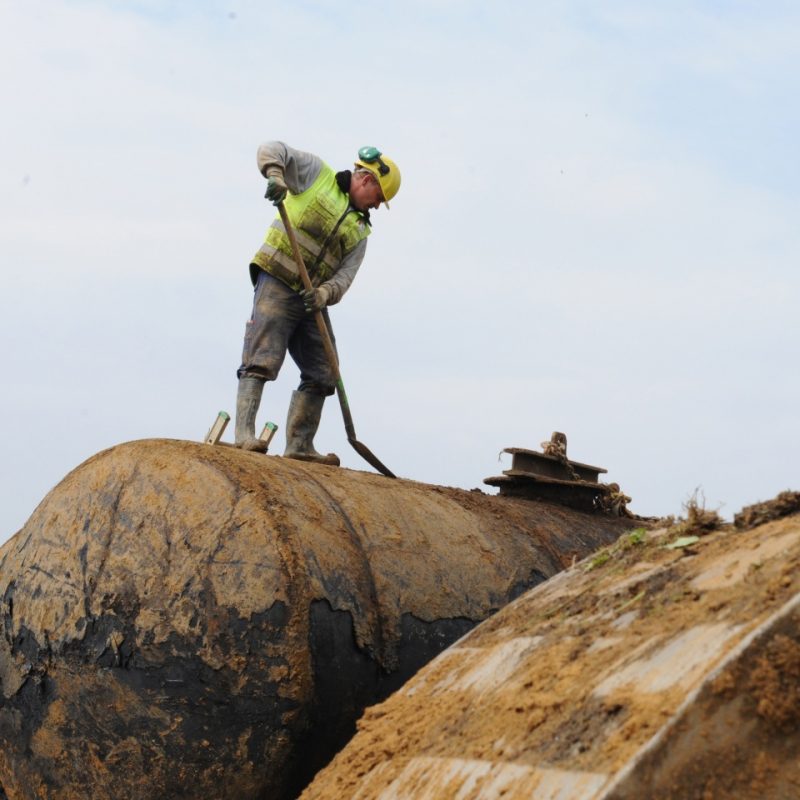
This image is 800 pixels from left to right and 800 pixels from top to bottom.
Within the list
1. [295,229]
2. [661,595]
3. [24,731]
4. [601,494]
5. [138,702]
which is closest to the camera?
[661,595]

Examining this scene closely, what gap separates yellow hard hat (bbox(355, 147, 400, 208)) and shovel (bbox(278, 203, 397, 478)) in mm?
660

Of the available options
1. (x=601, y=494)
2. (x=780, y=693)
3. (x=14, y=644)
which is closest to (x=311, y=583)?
(x=14, y=644)

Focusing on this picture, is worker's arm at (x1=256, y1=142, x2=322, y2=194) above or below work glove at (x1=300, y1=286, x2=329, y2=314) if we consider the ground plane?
above

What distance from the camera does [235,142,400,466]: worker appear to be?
6977 millimetres

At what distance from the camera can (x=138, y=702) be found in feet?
15.5

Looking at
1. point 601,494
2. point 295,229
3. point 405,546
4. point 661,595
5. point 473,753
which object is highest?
point 295,229

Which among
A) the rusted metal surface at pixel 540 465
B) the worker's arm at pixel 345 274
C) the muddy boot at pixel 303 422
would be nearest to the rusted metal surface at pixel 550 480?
the rusted metal surface at pixel 540 465

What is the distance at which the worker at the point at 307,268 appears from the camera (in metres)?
6.98

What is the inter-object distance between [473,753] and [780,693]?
0.88m

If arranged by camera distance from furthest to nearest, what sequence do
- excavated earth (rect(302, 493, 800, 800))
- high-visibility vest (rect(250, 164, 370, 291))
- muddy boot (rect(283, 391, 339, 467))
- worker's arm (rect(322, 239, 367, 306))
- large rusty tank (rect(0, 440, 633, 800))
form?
1. muddy boot (rect(283, 391, 339, 467))
2. worker's arm (rect(322, 239, 367, 306))
3. high-visibility vest (rect(250, 164, 370, 291))
4. large rusty tank (rect(0, 440, 633, 800))
5. excavated earth (rect(302, 493, 800, 800))

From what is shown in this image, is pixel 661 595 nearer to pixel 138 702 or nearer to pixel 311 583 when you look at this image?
pixel 311 583

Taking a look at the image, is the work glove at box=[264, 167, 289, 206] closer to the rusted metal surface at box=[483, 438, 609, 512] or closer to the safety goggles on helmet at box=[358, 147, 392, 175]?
the safety goggles on helmet at box=[358, 147, 392, 175]

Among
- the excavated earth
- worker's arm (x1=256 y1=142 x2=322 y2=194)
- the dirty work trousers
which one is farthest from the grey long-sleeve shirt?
the excavated earth

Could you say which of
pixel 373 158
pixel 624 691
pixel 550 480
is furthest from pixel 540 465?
pixel 624 691
